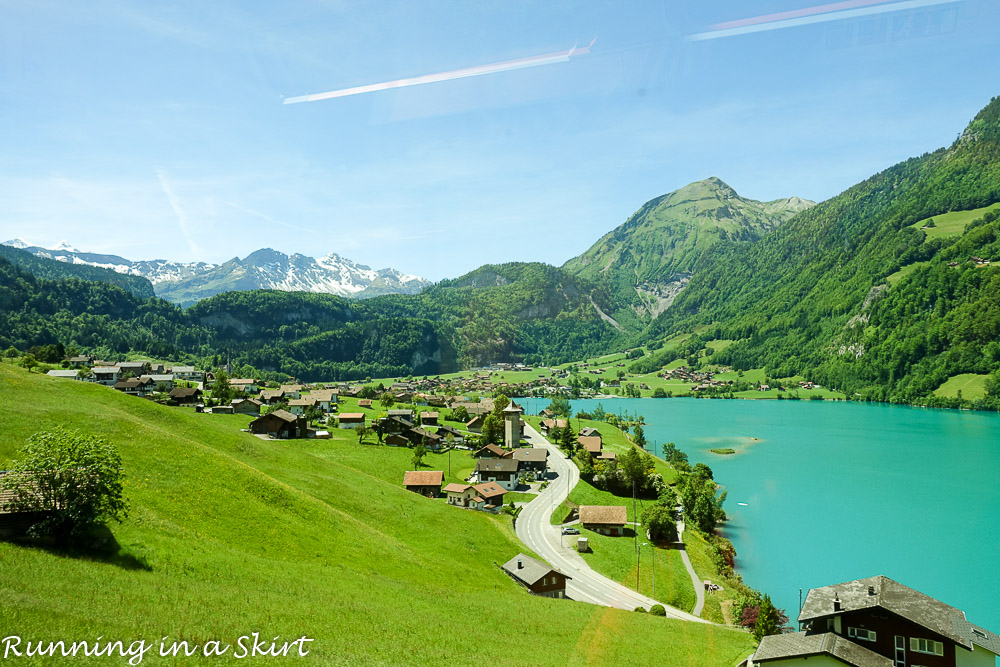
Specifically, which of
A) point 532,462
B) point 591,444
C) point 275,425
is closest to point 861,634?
point 532,462

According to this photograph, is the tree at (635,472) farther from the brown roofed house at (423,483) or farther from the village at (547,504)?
the brown roofed house at (423,483)

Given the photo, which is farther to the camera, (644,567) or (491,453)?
(491,453)

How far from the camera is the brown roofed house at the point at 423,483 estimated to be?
62.9 meters

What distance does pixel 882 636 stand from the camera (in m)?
27.7

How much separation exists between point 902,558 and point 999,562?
33.6ft

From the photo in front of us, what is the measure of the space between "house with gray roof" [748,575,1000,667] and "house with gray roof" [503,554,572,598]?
1624 centimetres

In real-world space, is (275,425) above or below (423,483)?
above

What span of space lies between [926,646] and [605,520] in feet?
118

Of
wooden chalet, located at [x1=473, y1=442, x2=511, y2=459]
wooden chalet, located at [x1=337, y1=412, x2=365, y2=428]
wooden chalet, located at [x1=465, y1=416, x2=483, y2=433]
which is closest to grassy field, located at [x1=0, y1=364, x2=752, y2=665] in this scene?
wooden chalet, located at [x1=473, y1=442, x2=511, y2=459]

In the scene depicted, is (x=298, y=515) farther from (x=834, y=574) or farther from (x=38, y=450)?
(x=834, y=574)

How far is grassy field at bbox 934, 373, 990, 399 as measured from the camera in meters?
169

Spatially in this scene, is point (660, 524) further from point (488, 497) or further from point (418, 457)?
Result: point (418, 457)

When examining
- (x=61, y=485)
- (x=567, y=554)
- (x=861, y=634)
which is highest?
(x=61, y=485)

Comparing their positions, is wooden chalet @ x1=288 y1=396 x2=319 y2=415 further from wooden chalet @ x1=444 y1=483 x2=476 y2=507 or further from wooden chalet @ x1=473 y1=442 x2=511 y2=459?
wooden chalet @ x1=444 y1=483 x2=476 y2=507
